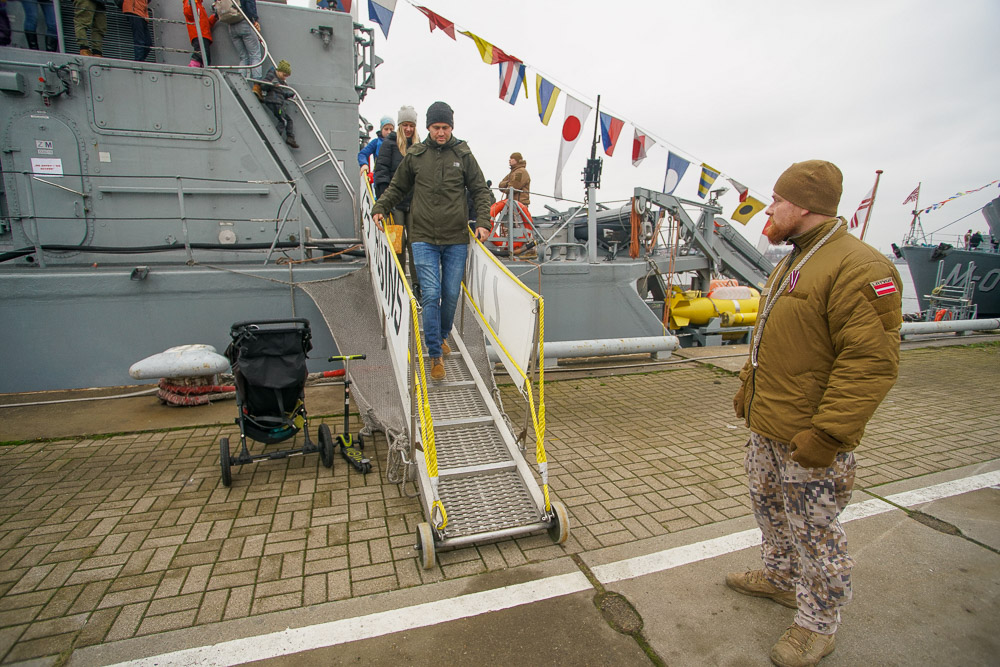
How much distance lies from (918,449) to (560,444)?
3.23 m

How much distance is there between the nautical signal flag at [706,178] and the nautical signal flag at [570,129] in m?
2.56

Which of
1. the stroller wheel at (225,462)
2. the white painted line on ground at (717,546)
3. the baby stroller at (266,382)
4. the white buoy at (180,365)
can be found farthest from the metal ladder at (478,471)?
the white buoy at (180,365)

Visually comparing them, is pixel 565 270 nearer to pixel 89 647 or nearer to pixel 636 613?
pixel 636 613

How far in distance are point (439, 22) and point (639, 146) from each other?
12.1 feet

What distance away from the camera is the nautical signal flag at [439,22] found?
7168mm

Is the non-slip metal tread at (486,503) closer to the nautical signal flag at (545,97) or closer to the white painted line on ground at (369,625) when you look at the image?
the white painted line on ground at (369,625)

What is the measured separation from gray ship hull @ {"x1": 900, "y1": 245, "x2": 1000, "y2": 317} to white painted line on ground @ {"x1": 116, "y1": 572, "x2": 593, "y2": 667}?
20.0m

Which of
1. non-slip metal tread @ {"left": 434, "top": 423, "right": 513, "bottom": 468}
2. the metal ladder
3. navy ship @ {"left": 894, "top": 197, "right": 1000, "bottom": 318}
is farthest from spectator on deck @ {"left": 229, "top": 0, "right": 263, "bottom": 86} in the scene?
navy ship @ {"left": 894, "top": 197, "right": 1000, "bottom": 318}

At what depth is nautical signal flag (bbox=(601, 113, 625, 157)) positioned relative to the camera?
811 centimetres

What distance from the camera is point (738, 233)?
11000 mm

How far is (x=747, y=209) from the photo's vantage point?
888 centimetres

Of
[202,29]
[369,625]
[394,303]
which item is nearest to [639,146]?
[394,303]

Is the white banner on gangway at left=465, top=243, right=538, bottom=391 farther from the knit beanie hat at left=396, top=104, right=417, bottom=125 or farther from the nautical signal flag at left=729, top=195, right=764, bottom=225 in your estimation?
the nautical signal flag at left=729, top=195, right=764, bottom=225

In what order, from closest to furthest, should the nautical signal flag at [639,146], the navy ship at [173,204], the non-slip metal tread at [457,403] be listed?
the non-slip metal tread at [457,403]
the navy ship at [173,204]
the nautical signal flag at [639,146]
